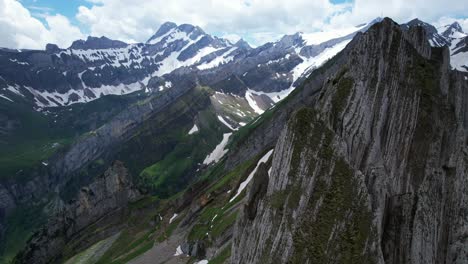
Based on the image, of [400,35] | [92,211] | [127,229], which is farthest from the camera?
[92,211]

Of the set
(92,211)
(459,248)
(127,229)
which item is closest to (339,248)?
(459,248)

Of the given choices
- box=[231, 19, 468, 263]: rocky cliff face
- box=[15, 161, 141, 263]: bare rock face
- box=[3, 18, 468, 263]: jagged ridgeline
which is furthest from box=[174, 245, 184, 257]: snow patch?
box=[15, 161, 141, 263]: bare rock face

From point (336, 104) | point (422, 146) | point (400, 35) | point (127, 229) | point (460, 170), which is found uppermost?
point (400, 35)

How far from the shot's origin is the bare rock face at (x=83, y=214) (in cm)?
13350

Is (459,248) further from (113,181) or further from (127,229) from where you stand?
(113,181)

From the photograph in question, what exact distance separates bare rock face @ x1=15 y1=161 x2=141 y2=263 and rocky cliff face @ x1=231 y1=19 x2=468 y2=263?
11563 cm

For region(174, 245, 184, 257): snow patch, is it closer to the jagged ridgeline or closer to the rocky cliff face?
the jagged ridgeline

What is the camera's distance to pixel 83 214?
140500 mm

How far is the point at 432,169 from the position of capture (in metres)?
33.3

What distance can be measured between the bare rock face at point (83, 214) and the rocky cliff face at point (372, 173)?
115633mm

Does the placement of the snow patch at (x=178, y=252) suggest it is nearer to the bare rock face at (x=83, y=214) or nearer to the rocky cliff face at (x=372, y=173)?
the rocky cliff face at (x=372, y=173)

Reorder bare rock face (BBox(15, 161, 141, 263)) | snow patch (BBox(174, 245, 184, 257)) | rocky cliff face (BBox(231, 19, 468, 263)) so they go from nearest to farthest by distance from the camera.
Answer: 1. rocky cliff face (BBox(231, 19, 468, 263))
2. snow patch (BBox(174, 245, 184, 257))
3. bare rock face (BBox(15, 161, 141, 263))

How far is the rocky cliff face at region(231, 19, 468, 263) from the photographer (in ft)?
93.9

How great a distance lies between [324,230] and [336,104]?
1245 cm
